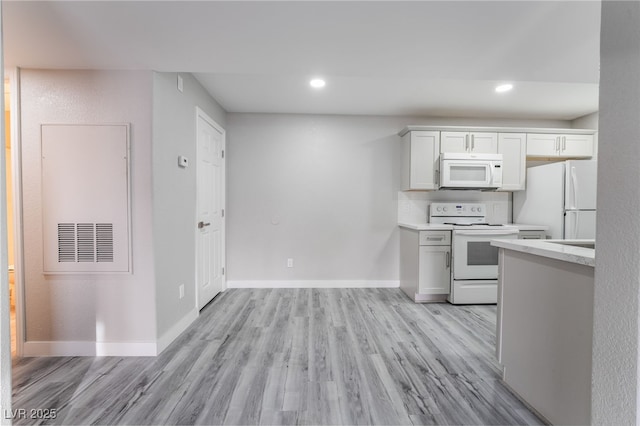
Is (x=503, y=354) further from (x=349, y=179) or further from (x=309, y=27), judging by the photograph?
(x=349, y=179)

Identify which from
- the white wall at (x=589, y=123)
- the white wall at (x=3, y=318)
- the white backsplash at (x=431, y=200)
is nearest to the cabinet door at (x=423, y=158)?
the white backsplash at (x=431, y=200)

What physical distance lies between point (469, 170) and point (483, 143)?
435mm

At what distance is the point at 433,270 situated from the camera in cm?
328

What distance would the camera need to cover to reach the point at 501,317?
182cm

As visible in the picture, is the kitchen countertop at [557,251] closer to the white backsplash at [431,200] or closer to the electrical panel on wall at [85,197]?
the white backsplash at [431,200]

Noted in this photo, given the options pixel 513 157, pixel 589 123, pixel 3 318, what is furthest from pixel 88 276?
pixel 589 123

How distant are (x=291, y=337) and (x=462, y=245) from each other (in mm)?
2162

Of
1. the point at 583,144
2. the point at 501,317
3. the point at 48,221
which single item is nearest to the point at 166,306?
the point at 48,221

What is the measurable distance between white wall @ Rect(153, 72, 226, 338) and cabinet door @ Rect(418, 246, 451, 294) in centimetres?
251

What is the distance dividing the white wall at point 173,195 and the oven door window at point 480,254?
3013 millimetres

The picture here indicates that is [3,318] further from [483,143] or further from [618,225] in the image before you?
[483,143]

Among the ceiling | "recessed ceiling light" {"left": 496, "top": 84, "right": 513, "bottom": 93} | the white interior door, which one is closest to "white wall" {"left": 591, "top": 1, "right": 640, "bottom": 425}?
the ceiling

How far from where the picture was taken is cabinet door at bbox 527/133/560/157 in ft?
11.7

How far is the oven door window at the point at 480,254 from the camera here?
126 inches
